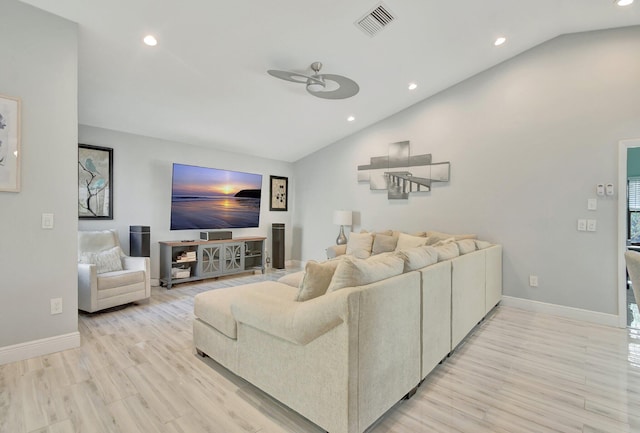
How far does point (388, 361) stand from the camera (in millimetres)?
1671

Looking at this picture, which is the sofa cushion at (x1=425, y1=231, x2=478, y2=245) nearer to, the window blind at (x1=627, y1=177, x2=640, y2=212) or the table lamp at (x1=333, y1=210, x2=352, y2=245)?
the table lamp at (x1=333, y1=210, x2=352, y2=245)

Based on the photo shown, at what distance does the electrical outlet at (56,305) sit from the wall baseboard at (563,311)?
4.97 metres

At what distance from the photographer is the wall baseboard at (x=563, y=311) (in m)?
3.29

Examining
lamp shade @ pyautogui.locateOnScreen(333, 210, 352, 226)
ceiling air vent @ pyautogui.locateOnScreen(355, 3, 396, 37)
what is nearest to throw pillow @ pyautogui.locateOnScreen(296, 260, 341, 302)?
ceiling air vent @ pyautogui.locateOnScreen(355, 3, 396, 37)

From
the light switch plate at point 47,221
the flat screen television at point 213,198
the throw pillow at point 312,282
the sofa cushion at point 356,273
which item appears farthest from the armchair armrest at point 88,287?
the sofa cushion at point 356,273

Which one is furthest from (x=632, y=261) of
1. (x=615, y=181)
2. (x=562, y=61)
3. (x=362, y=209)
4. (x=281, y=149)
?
(x=281, y=149)

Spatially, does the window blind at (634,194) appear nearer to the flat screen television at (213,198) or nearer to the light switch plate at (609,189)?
the light switch plate at (609,189)

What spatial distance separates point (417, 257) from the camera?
2100mm

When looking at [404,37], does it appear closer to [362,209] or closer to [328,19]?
[328,19]

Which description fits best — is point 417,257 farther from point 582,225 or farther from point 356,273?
point 582,225

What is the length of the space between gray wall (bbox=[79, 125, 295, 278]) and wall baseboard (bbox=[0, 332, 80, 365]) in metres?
2.01

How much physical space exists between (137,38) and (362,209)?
4033 mm

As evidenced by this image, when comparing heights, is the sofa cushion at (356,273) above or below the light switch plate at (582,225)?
below

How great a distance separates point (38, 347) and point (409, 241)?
416cm
